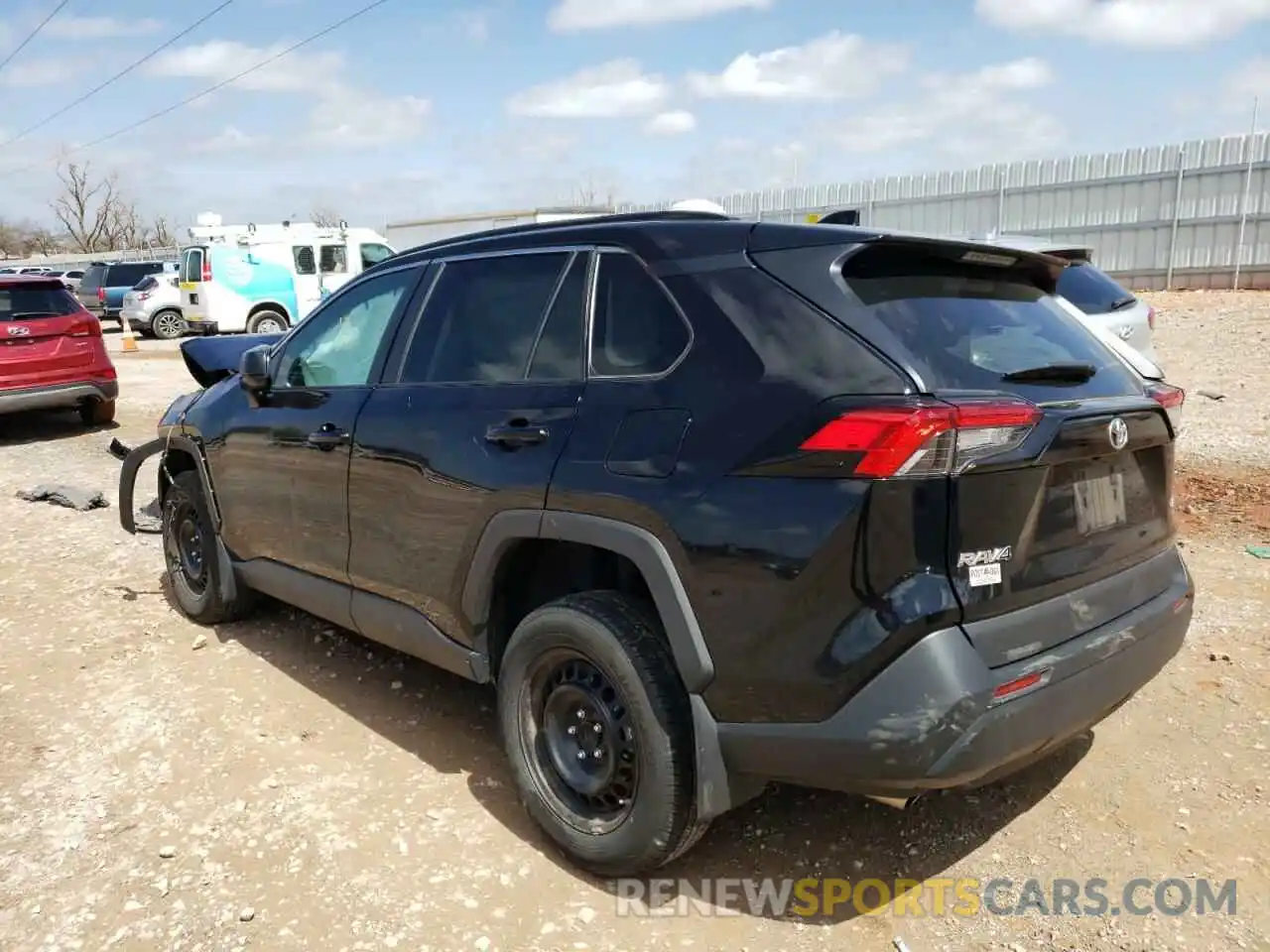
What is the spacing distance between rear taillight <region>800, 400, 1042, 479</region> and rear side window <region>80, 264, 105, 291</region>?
31054 mm

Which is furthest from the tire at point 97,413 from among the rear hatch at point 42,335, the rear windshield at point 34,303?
the rear windshield at point 34,303

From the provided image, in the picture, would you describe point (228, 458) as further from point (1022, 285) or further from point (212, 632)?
point (1022, 285)

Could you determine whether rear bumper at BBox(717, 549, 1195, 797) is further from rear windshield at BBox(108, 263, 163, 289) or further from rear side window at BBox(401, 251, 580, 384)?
rear windshield at BBox(108, 263, 163, 289)

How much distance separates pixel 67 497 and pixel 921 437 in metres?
7.48

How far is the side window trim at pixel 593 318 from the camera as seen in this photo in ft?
8.63

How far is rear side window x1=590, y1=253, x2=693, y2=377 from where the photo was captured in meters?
2.69

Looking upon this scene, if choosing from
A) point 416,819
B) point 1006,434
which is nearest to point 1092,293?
point 1006,434

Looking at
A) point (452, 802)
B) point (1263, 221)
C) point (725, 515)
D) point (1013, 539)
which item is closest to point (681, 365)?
point (725, 515)

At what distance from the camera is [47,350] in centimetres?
1035

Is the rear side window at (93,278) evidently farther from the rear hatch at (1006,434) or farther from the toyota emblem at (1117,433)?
the toyota emblem at (1117,433)

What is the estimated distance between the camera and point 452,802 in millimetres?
3311

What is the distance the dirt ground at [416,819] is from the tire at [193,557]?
146 mm

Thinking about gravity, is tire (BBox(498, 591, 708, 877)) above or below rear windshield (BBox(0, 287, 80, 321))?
below

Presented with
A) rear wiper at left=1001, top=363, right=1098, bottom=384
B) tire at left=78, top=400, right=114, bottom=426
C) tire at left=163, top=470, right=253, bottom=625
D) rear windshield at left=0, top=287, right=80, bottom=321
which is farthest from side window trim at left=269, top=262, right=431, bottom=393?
tire at left=78, top=400, right=114, bottom=426
